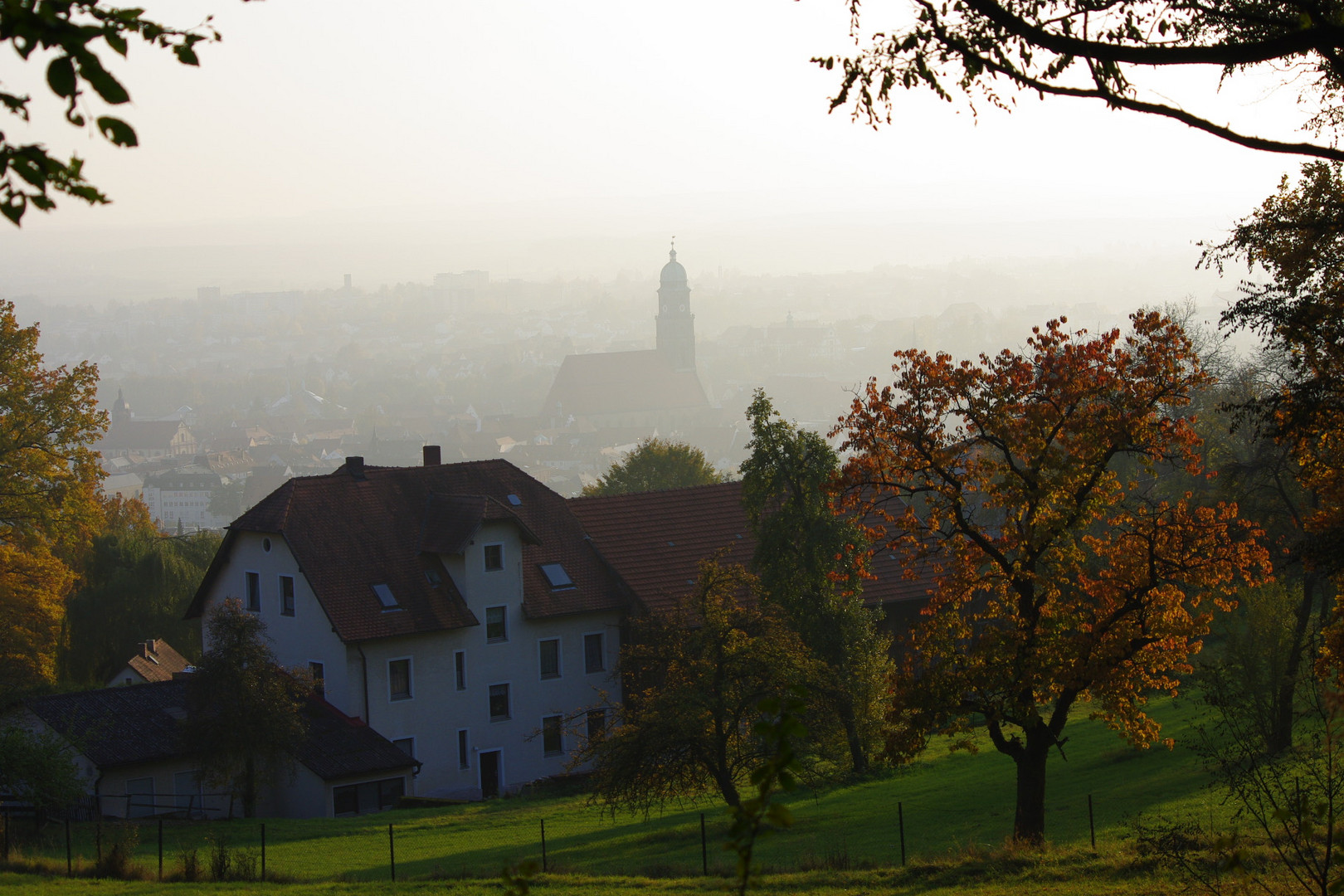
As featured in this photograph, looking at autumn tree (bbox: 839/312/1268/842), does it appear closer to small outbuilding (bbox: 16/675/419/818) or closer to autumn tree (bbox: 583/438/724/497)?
small outbuilding (bbox: 16/675/419/818)

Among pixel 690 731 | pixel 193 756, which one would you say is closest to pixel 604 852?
pixel 690 731

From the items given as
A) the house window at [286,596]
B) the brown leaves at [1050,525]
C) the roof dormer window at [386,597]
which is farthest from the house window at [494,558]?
the brown leaves at [1050,525]

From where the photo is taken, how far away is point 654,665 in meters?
26.0

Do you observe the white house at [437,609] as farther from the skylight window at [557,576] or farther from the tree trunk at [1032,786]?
the tree trunk at [1032,786]

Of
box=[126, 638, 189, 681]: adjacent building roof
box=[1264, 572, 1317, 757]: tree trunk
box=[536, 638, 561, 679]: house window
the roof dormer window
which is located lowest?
box=[1264, 572, 1317, 757]: tree trunk

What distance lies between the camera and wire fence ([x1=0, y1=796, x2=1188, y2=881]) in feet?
65.8

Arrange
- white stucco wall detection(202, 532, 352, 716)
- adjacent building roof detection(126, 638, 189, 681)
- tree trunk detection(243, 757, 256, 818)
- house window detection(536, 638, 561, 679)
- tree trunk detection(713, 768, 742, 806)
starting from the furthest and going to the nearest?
adjacent building roof detection(126, 638, 189, 681)
house window detection(536, 638, 561, 679)
white stucco wall detection(202, 532, 352, 716)
tree trunk detection(243, 757, 256, 818)
tree trunk detection(713, 768, 742, 806)

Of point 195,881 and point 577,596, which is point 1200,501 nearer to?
point 577,596

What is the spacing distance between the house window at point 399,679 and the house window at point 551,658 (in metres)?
4.61

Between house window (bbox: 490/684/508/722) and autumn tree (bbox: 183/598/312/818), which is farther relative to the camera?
house window (bbox: 490/684/508/722)

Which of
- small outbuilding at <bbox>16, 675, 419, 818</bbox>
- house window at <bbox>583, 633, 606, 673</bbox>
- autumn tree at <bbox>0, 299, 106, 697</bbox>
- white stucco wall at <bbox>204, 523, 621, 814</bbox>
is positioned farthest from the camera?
house window at <bbox>583, 633, 606, 673</bbox>

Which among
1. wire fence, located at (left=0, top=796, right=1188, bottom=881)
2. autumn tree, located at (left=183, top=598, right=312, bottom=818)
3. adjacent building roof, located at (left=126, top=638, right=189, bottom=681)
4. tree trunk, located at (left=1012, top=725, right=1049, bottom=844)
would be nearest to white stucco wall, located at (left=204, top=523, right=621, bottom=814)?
adjacent building roof, located at (left=126, top=638, right=189, bottom=681)

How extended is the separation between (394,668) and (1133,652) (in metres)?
24.3

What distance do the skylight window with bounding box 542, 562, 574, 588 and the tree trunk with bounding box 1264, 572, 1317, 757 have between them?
21796 millimetres
